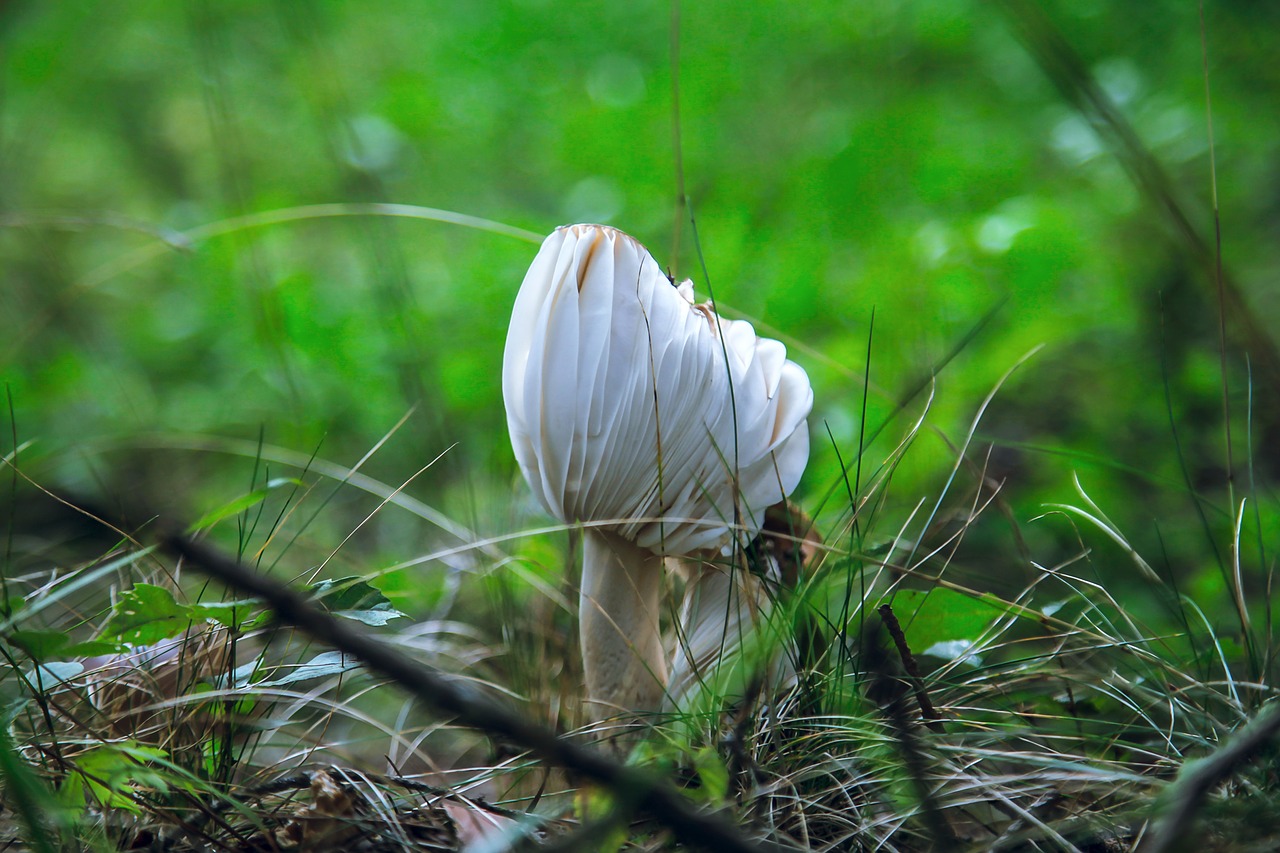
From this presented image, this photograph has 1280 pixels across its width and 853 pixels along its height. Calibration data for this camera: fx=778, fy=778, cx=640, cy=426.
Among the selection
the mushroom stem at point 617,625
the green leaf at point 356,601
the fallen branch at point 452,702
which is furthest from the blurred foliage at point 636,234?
the fallen branch at point 452,702

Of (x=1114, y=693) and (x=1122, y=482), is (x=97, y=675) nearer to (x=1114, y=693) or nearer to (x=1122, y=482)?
(x=1114, y=693)

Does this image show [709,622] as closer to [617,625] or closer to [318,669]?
[617,625]

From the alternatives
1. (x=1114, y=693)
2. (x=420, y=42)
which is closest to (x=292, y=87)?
(x=420, y=42)

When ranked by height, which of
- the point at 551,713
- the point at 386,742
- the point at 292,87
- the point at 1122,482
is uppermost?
the point at 292,87

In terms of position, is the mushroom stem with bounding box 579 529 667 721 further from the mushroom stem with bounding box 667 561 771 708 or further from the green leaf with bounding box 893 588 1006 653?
the green leaf with bounding box 893 588 1006 653

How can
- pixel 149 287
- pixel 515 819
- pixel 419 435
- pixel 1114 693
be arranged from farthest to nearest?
pixel 149 287, pixel 419 435, pixel 1114 693, pixel 515 819

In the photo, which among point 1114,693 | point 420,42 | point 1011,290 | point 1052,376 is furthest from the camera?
point 420,42
